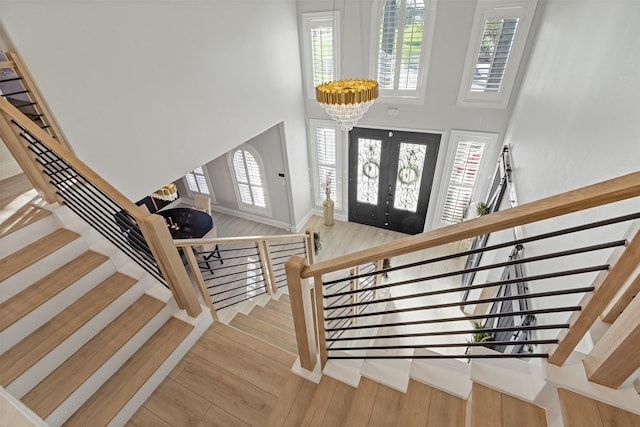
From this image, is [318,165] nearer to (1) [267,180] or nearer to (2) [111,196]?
(1) [267,180]

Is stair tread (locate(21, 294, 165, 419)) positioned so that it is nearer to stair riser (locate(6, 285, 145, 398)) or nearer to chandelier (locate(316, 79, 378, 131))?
stair riser (locate(6, 285, 145, 398))

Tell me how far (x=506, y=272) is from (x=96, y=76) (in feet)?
13.2

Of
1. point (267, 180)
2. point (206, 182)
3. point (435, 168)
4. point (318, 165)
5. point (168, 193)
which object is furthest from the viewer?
point (206, 182)

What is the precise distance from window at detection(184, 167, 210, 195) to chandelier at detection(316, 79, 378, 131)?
5.02 meters

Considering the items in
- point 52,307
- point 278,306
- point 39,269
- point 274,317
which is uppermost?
A: point 39,269

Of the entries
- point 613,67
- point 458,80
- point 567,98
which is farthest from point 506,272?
point 458,80

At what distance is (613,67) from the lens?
1563mm

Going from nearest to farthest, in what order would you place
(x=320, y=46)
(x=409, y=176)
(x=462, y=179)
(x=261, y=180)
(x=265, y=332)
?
1. (x=265, y=332)
2. (x=320, y=46)
3. (x=462, y=179)
4. (x=409, y=176)
5. (x=261, y=180)

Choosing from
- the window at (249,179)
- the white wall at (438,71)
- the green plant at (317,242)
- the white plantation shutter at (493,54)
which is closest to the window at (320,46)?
the white wall at (438,71)

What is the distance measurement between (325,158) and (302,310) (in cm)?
520

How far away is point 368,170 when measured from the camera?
20.8 ft

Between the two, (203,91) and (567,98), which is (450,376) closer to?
(567,98)

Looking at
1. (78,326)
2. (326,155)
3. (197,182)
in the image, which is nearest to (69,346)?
(78,326)

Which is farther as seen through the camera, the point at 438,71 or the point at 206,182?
the point at 206,182
